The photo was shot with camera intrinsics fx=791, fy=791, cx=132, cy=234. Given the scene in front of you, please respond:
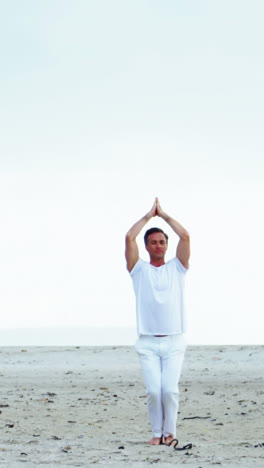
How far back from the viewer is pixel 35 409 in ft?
39.3

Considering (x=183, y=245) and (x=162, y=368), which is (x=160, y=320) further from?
(x=183, y=245)

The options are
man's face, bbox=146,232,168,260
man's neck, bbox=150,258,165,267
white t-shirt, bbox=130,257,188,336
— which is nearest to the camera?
white t-shirt, bbox=130,257,188,336

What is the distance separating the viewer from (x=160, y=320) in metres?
7.73

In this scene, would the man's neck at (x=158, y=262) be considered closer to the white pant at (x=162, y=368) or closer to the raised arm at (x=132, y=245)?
the raised arm at (x=132, y=245)

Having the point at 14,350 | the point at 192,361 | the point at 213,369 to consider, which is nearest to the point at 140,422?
the point at 213,369

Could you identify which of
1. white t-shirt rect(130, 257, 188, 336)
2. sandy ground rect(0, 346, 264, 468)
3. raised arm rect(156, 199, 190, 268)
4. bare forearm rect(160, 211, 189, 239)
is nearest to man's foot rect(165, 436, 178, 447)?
sandy ground rect(0, 346, 264, 468)

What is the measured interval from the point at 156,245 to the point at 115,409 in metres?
4.89

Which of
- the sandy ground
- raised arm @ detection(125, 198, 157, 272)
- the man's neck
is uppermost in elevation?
raised arm @ detection(125, 198, 157, 272)

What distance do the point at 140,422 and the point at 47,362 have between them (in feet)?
28.2

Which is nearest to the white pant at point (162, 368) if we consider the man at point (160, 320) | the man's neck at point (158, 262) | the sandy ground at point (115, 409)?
the man at point (160, 320)

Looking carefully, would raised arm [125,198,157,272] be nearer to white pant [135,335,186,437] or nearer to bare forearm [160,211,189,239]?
bare forearm [160,211,189,239]

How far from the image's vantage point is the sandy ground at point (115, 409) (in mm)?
7363

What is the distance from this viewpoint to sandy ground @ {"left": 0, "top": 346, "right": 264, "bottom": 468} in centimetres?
736

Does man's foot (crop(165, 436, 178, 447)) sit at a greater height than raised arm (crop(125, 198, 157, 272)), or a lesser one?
Answer: lesser
